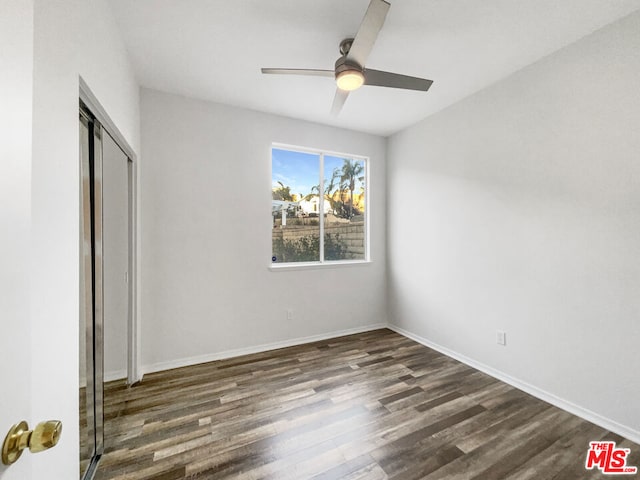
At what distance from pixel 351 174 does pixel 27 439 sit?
368cm

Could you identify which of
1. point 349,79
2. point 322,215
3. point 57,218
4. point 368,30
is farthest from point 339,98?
point 57,218

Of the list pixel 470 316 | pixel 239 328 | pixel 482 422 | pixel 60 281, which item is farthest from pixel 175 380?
A: pixel 470 316

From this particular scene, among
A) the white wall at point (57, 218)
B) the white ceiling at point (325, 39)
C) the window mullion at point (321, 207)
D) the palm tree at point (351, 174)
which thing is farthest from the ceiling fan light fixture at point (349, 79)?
the palm tree at point (351, 174)

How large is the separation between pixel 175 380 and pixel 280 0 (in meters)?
3.03

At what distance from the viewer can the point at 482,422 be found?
194 cm

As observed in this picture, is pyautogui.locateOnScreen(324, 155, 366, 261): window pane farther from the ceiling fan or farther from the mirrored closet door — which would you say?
the mirrored closet door

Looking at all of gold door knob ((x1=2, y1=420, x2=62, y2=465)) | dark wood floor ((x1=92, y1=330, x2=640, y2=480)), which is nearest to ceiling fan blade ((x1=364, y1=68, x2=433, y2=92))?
gold door knob ((x1=2, y1=420, x2=62, y2=465))

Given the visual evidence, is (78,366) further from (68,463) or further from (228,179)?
(228,179)

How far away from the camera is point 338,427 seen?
1.89 meters

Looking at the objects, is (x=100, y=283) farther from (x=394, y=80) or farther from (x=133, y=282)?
(x=394, y=80)

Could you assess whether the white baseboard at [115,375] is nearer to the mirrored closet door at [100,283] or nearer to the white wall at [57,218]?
the mirrored closet door at [100,283]

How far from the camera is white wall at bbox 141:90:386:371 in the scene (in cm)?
269

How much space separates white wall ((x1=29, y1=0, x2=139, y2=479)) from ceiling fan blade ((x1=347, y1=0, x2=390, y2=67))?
1328 mm

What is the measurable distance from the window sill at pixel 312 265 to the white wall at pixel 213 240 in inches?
2.5
